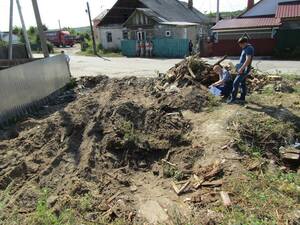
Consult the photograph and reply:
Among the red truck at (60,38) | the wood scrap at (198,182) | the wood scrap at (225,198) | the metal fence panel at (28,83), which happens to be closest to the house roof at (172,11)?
the red truck at (60,38)

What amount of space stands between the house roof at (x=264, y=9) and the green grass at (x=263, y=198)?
22814 mm

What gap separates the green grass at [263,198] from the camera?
14.1 feet

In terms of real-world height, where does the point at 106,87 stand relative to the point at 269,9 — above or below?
below

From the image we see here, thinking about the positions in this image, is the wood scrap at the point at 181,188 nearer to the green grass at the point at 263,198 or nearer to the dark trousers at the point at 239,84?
the green grass at the point at 263,198

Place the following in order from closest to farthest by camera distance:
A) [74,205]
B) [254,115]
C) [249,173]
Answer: [74,205] → [249,173] → [254,115]

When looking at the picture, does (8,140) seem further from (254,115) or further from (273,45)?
(273,45)

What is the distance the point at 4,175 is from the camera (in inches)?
233

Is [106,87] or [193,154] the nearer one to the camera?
[193,154]

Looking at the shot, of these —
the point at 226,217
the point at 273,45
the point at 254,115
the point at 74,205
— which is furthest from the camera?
the point at 273,45

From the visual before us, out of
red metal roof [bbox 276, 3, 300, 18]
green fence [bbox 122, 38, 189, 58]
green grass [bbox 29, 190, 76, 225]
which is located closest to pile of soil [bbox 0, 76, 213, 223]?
green grass [bbox 29, 190, 76, 225]

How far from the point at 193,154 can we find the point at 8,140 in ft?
14.4

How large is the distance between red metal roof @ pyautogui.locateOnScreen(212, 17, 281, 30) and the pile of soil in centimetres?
1635

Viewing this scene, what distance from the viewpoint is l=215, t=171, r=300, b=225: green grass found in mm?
4309

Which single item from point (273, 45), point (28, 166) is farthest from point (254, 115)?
point (273, 45)
